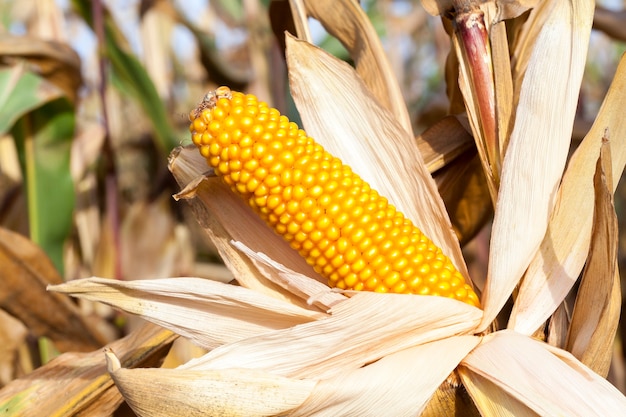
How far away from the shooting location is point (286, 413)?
31.6 inches

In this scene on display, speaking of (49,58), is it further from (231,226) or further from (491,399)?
(491,399)

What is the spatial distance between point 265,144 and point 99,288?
0.99ft

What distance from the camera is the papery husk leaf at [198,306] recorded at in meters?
0.89

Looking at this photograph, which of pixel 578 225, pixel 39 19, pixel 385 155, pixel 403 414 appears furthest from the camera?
pixel 39 19

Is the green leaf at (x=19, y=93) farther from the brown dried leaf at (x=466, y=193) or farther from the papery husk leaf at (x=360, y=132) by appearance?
the brown dried leaf at (x=466, y=193)

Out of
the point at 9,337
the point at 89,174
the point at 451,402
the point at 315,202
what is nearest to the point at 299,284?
the point at 315,202

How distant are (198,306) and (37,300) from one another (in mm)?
659

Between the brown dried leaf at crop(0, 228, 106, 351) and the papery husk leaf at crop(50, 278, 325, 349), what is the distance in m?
0.55

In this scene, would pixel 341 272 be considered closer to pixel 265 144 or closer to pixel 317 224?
pixel 317 224

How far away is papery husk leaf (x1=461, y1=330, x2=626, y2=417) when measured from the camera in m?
0.75

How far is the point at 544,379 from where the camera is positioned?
77 centimetres

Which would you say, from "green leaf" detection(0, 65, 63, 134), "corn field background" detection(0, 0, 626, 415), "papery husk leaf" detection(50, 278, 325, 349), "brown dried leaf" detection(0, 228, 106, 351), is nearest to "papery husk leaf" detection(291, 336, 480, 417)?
"papery husk leaf" detection(50, 278, 325, 349)

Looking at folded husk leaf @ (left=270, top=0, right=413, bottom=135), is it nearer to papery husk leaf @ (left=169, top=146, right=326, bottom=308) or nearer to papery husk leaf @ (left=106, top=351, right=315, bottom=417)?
papery husk leaf @ (left=169, top=146, right=326, bottom=308)

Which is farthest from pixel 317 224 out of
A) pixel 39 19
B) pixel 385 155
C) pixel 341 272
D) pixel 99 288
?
pixel 39 19
